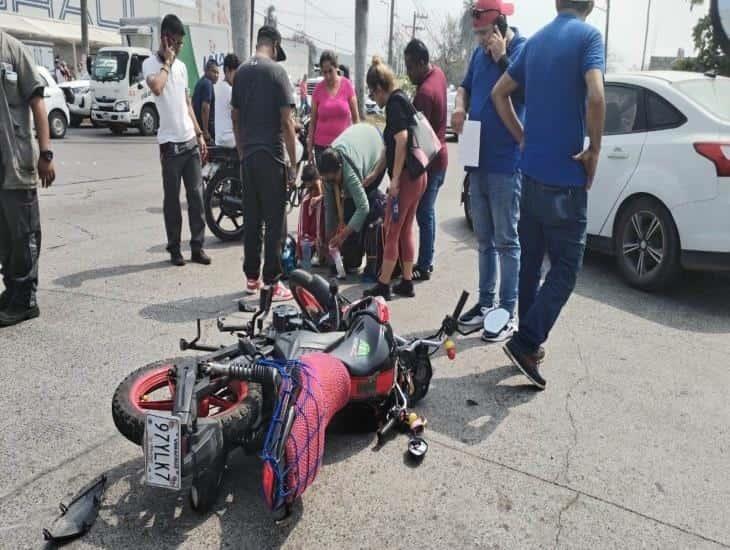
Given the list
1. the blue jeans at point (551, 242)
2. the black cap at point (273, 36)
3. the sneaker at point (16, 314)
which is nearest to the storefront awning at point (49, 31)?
the black cap at point (273, 36)

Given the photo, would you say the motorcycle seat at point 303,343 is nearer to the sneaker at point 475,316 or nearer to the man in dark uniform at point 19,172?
the sneaker at point 475,316

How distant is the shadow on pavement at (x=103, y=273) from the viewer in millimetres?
5480

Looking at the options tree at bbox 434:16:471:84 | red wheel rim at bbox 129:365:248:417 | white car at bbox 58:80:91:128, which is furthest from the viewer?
tree at bbox 434:16:471:84

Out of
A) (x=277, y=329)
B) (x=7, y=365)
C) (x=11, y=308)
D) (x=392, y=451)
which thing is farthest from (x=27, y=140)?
(x=392, y=451)

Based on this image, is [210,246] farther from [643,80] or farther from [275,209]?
[643,80]

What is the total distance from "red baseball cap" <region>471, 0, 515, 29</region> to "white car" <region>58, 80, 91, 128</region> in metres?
18.4

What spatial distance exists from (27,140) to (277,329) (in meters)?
2.46

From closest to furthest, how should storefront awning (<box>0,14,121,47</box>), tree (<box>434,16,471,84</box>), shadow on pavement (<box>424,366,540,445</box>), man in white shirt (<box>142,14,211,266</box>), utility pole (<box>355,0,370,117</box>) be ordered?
shadow on pavement (<box>424,366,540,445</box>) → man in white shirt (<box>142,14,211,266</box>) → utility pole (<box>355,0,370,117</box>) → storefront awning (<box>0,14,121,47</box>) → tree (<box>434,16,471,84</box>)

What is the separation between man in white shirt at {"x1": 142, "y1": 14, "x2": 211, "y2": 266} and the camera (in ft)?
18.4

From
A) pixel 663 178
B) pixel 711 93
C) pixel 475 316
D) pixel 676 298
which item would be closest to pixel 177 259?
pixel 475 316

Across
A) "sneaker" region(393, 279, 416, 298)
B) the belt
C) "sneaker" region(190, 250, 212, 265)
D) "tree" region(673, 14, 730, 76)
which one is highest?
"tree" region(673, 14, 730, 76)

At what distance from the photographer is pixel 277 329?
3.32 m

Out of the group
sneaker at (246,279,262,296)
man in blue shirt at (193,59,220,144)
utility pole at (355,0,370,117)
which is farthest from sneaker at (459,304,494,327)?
utility pole at (355,0,370,117)

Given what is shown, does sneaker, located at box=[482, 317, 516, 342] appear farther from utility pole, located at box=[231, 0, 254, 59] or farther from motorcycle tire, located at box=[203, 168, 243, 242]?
utility pole, located at box=[231, 0, 254, 59]
